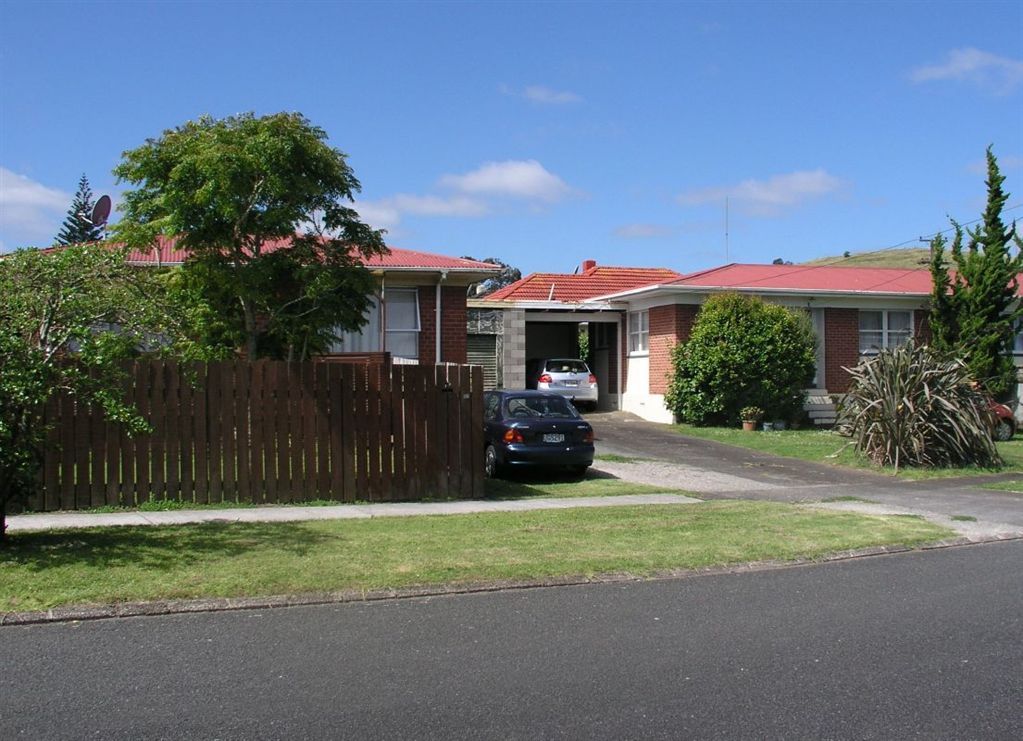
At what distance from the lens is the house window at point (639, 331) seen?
27.9 meters

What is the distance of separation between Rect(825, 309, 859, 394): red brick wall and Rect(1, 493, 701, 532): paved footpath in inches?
601

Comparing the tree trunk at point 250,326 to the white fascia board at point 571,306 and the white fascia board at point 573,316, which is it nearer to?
the white fascia board at point 571,306

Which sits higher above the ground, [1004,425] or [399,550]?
[1004,425]

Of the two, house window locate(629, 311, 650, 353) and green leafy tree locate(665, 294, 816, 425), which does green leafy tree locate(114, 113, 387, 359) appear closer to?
green leafy tree locate(665, 294, 816, 425)

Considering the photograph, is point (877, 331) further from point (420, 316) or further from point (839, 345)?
point (420, 316)

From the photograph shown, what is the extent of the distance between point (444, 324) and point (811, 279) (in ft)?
40.7

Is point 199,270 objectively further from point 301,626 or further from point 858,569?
point 858,569

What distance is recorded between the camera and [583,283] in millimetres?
35031

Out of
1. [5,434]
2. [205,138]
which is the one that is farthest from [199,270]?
[5,434]

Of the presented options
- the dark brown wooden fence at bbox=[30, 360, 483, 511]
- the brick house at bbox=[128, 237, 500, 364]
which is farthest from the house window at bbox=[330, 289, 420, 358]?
the dark brown wooden fence at bbox=[30, 360, 483, 511]

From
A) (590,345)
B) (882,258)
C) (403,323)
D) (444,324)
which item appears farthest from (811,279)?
(882,258)

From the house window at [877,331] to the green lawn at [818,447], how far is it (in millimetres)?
4646

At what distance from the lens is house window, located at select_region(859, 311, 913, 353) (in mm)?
27984

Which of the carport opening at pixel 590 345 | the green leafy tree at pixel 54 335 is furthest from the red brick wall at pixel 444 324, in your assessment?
the green leafy tree at pixel 54 335
